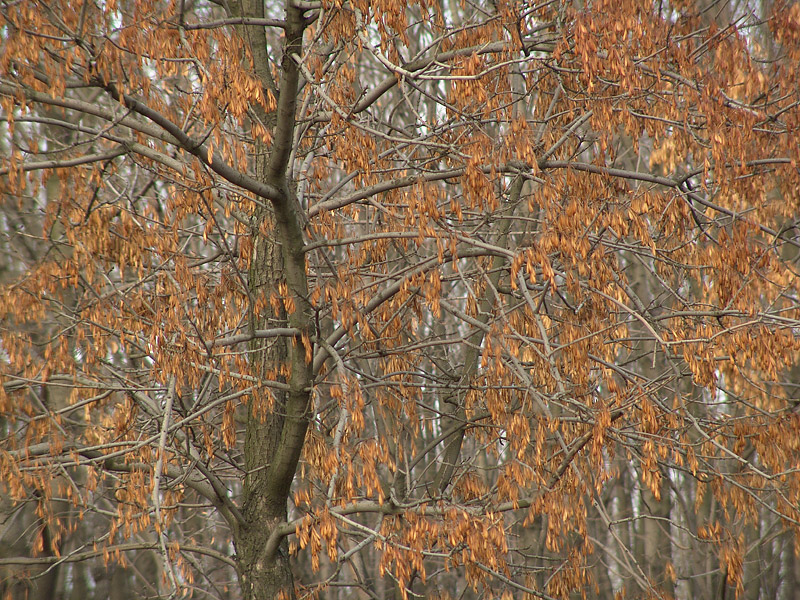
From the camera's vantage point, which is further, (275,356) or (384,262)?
(275,356)

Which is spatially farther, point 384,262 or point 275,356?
point 275,356

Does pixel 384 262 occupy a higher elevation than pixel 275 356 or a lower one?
higher

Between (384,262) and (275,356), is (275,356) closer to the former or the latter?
(275,356)

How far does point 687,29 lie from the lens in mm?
5766

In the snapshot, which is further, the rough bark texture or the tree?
the rough bark texture

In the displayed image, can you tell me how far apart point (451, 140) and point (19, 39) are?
310cm

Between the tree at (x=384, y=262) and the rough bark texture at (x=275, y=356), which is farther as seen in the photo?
the rough bark texture at (x=275, y=356)

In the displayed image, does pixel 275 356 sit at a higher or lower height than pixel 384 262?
lower

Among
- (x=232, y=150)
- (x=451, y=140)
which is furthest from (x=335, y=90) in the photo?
(x=232, y=150)

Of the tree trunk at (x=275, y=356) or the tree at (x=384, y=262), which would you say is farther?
the tree trunk at (x=275, y=356)

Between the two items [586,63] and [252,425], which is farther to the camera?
[252,425]

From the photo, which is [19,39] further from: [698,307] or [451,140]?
[698,307]

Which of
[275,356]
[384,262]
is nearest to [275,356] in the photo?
[275,356]

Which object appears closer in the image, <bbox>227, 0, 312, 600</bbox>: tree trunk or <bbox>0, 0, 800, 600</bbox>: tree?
<bbox>0, 0, 800, 600</bbox>: tree
